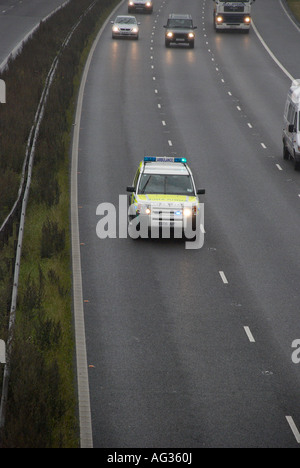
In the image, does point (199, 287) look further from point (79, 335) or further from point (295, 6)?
point (295, 6)

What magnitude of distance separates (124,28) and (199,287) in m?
43.4

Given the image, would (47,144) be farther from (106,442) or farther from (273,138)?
(106,442)

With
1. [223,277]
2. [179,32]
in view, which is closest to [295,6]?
[179,32]

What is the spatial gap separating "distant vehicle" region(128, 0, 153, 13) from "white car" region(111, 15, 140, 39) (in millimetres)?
11885

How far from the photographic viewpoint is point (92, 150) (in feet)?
110

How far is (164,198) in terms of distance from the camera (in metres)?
23.1

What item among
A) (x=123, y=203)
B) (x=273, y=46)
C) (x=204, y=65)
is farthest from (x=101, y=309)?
(x=273, y=46)

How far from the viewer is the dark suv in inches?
2279

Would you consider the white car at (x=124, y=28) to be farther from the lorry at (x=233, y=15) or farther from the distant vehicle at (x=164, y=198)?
the distant vehicle at (x=164, y=198)

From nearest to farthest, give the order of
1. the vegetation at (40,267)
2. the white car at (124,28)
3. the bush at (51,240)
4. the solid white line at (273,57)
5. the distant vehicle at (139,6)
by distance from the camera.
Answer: the vegetation at (40,267) < the bush at (51,240) < the solid white line at (273,57) < the white car at (124,28) < the distant vehicle at (139,6)

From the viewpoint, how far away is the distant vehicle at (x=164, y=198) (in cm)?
2269

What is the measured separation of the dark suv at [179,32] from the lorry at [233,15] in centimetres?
496

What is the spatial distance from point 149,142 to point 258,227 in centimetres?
1168
